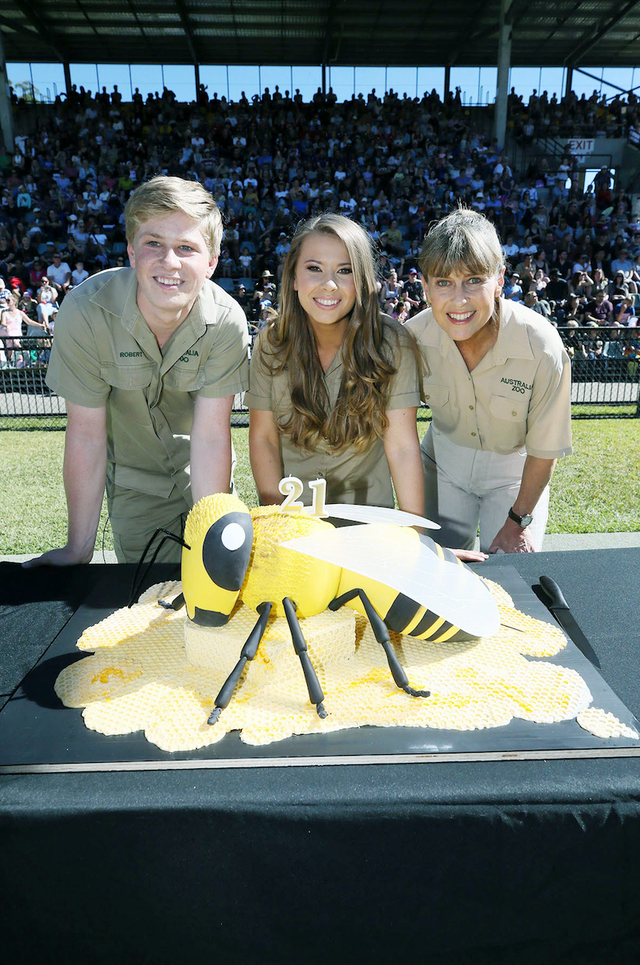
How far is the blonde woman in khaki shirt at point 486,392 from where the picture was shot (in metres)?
1.93

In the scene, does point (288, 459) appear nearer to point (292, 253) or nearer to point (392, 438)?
point (392, 438)

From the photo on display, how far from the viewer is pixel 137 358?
1.94 metres

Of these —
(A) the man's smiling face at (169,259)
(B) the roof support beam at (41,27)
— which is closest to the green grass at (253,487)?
(A) the man's smiling face at (169,259)

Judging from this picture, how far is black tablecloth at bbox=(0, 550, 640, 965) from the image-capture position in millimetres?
940

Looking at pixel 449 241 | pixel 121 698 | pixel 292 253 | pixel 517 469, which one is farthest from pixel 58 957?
pixel 517 469

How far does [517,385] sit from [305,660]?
1394mm

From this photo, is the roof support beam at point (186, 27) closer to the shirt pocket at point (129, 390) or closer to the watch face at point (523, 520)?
the shirt pocket at point (129, 390)

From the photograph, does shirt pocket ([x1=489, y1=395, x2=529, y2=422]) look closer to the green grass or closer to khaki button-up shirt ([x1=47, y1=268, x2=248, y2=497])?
khaki button-up shirt ([x1=47, y1=268, x2=248, y2=497])

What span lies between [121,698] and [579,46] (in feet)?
86.4

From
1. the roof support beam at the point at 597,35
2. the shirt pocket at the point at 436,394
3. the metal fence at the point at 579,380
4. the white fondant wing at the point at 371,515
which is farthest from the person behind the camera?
the roof support beam at the point at 597,35

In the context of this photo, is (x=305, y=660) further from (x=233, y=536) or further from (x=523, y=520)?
(x=523, y=520)

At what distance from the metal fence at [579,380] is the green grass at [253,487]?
33.2 inches

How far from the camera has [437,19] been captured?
19.1m

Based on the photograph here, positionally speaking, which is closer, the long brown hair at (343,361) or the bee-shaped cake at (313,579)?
the bee-shaped cake at (313,579)
